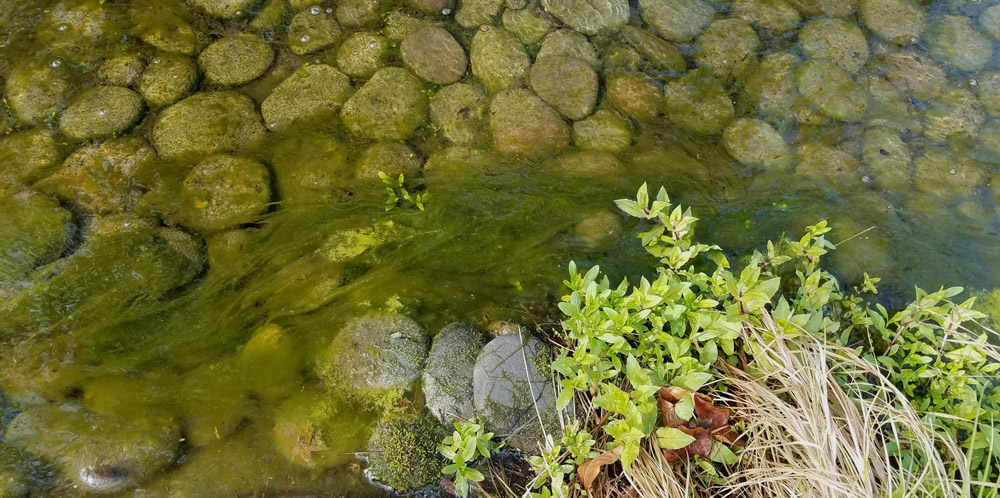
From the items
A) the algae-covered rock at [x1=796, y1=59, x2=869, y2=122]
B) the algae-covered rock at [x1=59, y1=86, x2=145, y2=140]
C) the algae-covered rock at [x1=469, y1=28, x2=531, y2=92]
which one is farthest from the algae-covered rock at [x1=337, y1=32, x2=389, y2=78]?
the algae-covered rock at [x1=796, y1=59, x2=869, y2=122]

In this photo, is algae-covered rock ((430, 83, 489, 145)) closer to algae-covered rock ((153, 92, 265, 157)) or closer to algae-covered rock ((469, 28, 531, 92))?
algae-covered rock ((469, 28, 531, 92))

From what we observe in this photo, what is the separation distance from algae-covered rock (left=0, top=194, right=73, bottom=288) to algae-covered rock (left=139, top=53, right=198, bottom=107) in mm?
985

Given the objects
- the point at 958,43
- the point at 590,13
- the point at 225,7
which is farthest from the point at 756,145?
the point at 225,7

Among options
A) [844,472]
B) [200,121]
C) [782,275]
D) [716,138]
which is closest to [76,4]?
[200,121]

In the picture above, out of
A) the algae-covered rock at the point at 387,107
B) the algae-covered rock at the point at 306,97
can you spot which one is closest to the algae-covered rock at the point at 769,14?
the algae-covered rock at the point at 387,107

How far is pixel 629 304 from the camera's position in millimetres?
2498

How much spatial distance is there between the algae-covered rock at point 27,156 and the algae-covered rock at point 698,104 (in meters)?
4.17

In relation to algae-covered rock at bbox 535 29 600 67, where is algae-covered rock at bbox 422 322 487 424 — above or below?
below

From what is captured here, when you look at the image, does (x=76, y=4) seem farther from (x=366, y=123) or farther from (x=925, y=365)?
(x=925, y=365)

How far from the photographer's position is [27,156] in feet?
11.5

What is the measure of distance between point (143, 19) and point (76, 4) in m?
0.58

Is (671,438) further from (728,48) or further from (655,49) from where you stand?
(728,48)

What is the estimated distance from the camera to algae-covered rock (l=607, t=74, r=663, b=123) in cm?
378

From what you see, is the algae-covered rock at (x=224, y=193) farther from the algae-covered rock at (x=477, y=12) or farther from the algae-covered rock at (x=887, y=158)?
the algae-covered rock at (x=887, y=158)
